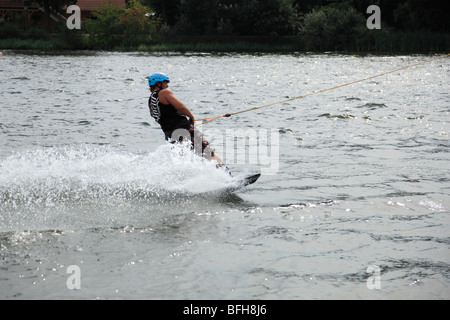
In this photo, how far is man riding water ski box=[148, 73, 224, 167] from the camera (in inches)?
368

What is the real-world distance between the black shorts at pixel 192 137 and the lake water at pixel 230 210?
0.59ft

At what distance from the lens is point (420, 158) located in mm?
12047

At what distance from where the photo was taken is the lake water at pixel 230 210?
19.1ft

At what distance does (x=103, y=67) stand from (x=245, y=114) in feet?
78.1

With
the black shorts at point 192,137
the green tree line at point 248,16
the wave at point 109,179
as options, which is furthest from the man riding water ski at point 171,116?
the green tree line at point 248,16

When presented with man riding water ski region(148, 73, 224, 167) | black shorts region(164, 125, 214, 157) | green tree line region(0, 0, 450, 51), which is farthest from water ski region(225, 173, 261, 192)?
green tree line region(0, 0, 450, 51)

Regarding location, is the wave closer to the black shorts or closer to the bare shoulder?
the black shorts

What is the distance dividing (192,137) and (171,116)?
17.7 inches

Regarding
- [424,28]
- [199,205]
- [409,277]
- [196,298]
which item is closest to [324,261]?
[409,277]

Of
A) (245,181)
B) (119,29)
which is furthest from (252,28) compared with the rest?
(245,181)

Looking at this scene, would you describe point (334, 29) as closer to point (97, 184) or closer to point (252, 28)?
point (252, 28)

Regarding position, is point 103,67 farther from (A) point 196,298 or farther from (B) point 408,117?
(A) point 196,298

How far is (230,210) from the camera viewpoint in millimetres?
8281

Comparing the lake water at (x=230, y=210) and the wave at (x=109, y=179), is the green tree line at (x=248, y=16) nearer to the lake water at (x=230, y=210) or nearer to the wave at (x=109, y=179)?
the lake water at (x=230, y=210)
